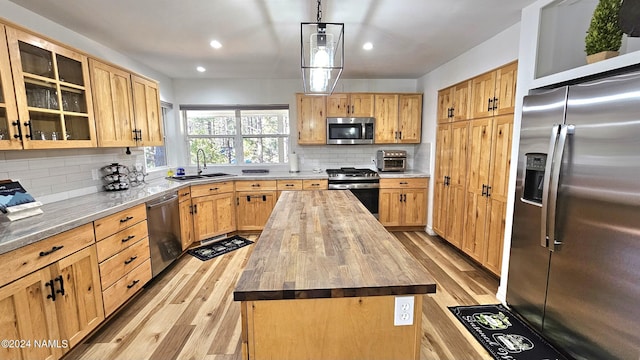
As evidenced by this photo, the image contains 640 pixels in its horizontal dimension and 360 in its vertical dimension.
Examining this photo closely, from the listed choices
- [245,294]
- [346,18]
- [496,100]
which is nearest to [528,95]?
[496,100]

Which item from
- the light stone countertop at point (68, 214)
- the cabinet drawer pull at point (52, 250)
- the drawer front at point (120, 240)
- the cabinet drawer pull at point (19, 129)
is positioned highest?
the cabinet drawer pull at point (19, 129)

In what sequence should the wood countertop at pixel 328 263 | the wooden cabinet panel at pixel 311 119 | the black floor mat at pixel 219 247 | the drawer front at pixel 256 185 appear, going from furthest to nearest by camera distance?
the wooden cabinet panel at pixel 311 119 < the drawer front at pixel 256 185 < the black floor mat at pixel 219 247 < the wood countertop at pixel 328 263

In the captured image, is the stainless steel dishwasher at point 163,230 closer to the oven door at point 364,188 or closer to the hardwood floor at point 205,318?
the hardwood floor at point 205,318

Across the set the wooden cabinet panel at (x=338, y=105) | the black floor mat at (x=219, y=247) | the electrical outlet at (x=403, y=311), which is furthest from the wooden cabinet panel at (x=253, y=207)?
the electrical outlet at (x=403, y=311)

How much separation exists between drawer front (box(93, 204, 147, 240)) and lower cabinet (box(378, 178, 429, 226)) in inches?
123

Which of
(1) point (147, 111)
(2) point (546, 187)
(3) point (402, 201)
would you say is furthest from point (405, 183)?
(1) point (147, 111)

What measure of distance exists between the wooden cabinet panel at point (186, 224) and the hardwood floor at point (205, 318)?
0.26 m

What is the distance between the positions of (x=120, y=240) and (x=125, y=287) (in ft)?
1.37

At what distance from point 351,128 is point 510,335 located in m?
3.29

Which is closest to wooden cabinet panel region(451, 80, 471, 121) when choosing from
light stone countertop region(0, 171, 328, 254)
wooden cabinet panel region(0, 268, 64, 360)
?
light stone countertop region(0, 171, 328, 254)

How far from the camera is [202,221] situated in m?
3.79

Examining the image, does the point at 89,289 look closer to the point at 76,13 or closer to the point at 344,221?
the point at 344,221

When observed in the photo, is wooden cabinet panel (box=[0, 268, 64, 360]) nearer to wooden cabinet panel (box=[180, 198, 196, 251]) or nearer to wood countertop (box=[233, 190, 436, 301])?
wood countertop (box=[233, 190, 436, 301])

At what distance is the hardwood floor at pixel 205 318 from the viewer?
1.92 m
